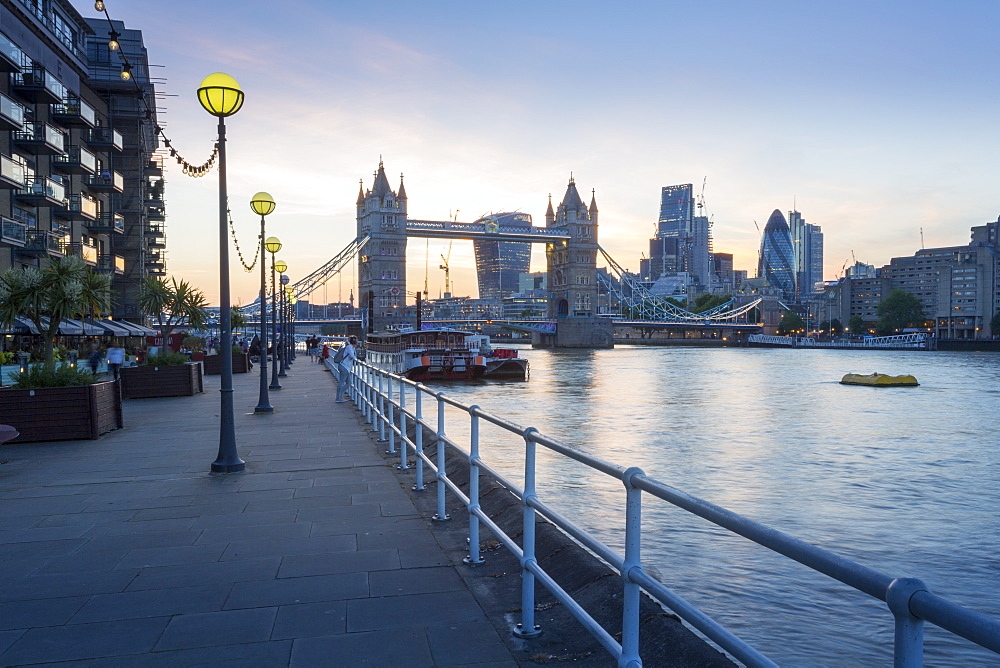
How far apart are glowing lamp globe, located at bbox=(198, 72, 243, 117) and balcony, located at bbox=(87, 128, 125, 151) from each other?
148ft

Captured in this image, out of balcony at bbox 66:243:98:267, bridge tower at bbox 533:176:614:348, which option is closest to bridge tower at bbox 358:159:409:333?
bridge tower at bbox 533:176:614:348

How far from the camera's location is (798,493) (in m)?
14.4

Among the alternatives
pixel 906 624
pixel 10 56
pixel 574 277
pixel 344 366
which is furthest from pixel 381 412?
pixel 574 277

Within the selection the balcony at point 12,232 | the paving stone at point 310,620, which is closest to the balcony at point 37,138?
the balcony at point 12,232

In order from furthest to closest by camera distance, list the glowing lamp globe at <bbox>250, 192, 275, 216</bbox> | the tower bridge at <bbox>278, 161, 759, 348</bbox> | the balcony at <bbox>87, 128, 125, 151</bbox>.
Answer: the tower bridge at <bbox>278, 161, 759, 348</bbox> < the balcony at <bbox>87, 128, 125, 151</bbox> < the glowing lamp globe at <bbox>250, 192, 275, 216</bbox>

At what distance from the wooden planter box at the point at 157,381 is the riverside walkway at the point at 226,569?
31.6ft

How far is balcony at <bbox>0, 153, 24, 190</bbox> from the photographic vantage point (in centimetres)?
3238

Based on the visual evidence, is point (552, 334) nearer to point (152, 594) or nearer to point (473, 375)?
point (473, 375)

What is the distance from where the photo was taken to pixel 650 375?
5372cm

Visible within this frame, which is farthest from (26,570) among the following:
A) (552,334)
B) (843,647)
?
(552,334)

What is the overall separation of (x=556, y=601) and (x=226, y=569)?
228 centimetres

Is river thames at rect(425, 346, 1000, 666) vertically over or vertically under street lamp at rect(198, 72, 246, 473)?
under

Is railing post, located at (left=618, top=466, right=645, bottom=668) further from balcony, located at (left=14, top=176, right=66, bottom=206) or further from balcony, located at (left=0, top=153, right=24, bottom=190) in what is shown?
balcony, located at (left=14, top=176, right=66, bottom=206)

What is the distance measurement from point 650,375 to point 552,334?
71989 mm
